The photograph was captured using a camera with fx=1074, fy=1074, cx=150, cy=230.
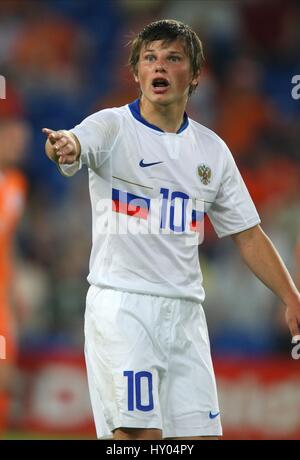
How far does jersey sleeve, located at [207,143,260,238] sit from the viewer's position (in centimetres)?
504

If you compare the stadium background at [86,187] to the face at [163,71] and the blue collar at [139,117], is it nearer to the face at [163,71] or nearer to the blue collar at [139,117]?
the blue collar at [139,117]

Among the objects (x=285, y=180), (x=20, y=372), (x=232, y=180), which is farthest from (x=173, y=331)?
(x=285, y=180)

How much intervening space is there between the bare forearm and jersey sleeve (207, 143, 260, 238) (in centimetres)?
6

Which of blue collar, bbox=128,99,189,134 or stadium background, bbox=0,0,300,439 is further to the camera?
stadium background, bbox=0,0,300,439

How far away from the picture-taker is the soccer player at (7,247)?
7879 mm

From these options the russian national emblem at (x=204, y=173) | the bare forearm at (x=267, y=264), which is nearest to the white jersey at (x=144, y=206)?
the russian national emblem at (x=204, y=173)

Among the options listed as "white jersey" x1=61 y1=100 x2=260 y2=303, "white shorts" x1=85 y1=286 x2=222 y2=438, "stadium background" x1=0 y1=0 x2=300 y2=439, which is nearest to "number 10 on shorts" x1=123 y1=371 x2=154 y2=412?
"white shorts" x1=85 y1=286 x2=222 y2=438

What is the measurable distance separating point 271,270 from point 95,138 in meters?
1.13

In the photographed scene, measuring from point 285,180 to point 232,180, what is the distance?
5.77 metres

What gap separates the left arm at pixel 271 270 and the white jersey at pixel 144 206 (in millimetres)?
336

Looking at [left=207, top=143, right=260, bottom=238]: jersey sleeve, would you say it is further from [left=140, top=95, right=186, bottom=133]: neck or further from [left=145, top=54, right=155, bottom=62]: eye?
[left=145, top=54, right=155, bottom=62]: eye

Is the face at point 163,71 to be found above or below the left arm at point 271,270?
above

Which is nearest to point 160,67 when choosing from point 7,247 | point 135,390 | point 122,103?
point 135,390

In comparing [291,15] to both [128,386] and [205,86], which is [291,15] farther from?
[128,386]
